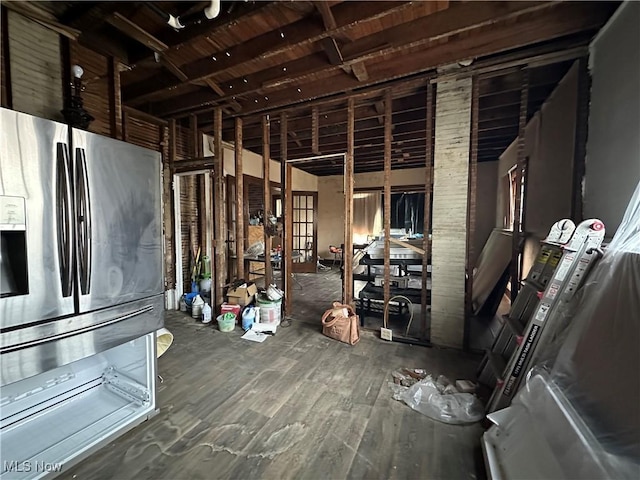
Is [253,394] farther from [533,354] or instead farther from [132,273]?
[533,354]

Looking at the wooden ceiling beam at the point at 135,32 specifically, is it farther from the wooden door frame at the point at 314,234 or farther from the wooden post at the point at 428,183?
the wooden door frame at the point at 314,234

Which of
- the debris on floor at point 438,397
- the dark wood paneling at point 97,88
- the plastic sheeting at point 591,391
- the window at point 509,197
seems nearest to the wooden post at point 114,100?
the dark wood paneling at point 97,88

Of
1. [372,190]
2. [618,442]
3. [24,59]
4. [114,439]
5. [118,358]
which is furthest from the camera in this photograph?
[372,190]

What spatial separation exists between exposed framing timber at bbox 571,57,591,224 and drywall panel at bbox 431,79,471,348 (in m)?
0.87

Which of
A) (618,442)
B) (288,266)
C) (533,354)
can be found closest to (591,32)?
(533,354)

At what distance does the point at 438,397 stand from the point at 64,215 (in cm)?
267

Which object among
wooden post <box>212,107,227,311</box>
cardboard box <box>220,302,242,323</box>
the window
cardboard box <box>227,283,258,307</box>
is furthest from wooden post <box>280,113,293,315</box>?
the window

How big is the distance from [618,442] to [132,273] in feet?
8.26

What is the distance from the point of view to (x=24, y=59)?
1894 millimetres

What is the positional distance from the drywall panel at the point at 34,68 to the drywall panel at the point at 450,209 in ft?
11.1

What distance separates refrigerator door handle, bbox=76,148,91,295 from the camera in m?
1.47

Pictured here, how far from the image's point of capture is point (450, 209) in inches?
111

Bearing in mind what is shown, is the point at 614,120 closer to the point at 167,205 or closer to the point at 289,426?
the point at 289,426

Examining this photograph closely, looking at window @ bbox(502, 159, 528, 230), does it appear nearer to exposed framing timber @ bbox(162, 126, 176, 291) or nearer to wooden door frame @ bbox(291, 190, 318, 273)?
wooden door frame @ bbox(291, 190, 318, 273)
